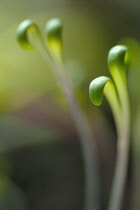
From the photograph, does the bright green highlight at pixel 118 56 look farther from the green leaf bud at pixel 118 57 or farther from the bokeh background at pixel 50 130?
the bokeh background at pixel 50 130

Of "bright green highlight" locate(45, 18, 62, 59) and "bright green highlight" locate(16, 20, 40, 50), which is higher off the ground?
"bright green highlight" locate(16, 20, 40, 50)

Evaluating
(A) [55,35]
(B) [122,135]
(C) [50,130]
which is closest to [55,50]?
(A) [55,35]

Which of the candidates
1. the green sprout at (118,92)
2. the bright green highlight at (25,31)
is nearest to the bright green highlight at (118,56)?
the green sprout at (118,92)

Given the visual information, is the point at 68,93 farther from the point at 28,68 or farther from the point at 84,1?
the point at 84,1

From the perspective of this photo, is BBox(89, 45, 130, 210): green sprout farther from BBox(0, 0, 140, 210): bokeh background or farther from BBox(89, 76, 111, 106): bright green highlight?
BBox(0, 0, 140, 210): bokeh background

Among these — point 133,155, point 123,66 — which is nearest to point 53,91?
point 133,155

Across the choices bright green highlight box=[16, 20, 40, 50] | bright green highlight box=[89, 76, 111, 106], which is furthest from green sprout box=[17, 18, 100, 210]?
bright green highlight box=[89, 76, 111, 106]

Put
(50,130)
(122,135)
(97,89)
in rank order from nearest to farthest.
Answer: (97,89)
(122,135)
(50,130)

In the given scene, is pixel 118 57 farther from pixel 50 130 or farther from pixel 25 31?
pixel 50 130

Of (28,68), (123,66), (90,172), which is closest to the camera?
(123,66)
